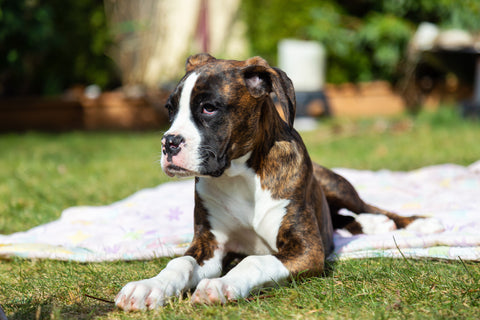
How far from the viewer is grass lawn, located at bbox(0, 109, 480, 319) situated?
2.23m

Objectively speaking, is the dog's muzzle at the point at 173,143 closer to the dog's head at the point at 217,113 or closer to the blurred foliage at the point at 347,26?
the dog's head at the point at 217,113

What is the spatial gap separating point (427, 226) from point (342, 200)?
21.8 inches


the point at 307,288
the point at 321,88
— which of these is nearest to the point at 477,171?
the point at 307,288

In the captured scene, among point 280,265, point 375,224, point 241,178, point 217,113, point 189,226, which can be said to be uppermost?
point 217,113

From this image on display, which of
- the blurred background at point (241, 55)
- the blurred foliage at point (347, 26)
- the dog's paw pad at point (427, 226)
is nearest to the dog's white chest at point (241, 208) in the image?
the dog's paw pad at point (427, 226)

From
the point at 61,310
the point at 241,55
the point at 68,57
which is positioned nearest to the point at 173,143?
the point at 61,310

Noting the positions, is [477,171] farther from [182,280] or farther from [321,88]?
[321,88]

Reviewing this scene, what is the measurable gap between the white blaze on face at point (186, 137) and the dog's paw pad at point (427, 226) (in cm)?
166

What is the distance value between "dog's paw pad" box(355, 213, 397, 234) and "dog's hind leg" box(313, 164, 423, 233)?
5 centimetres

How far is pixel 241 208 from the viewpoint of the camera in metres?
2.80

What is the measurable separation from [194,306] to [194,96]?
37.4 inches

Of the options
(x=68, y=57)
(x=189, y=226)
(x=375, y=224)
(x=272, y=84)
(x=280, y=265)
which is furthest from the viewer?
(x=68, y=57)

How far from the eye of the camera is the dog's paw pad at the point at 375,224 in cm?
356

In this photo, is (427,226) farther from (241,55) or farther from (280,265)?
(241,55)
